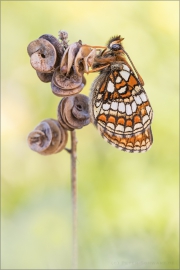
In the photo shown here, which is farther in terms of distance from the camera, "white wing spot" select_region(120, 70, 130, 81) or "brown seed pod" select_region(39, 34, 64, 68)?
"white wing spot" select_region(120, 70, 130, 81)

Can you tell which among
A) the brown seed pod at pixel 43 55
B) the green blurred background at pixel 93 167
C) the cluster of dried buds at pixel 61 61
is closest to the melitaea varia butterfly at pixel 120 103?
the cluster of dried buds at pixel 61 61

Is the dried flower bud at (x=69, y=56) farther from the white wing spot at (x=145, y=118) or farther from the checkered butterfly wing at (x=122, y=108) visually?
the white wing spot at (x=145, y=118)

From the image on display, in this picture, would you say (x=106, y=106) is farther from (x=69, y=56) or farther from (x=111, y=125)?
(x=69, y=56)

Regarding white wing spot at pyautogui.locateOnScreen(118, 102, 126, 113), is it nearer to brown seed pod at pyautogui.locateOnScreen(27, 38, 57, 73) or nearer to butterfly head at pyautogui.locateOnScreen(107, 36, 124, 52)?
butterfly head at pyautogui.locateOnScreen(107, 36, 124, 52)

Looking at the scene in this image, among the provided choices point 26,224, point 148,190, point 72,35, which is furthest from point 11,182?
point 72,35

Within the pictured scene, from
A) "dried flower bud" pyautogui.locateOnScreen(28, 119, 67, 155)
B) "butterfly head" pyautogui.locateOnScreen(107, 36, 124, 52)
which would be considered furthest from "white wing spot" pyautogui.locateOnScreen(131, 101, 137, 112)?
"dried flower bud" pyautogui.locateOnScreen(28, 119, 67, 155)

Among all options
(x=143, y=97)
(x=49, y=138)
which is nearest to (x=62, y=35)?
(x=49, y=138)
